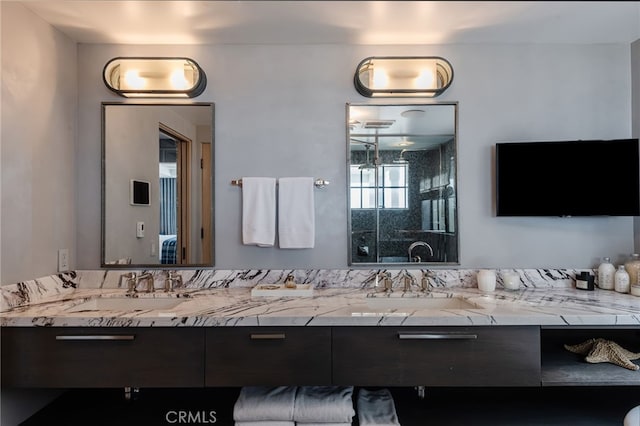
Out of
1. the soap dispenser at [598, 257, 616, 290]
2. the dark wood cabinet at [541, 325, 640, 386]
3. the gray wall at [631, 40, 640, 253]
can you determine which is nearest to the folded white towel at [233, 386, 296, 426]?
the dark wood cabinet at [541, 325, 640, 386]

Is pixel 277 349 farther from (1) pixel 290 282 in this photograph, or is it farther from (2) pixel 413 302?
(2) pixel 413 302

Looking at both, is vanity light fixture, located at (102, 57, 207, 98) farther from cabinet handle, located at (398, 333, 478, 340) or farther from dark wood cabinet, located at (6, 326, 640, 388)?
cabinet handle, located at (398, 333, 478, 340)

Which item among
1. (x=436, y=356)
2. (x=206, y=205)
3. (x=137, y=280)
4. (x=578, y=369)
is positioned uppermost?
(x=206, y=205)

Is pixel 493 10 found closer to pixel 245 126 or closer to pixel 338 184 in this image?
pixel 338 184

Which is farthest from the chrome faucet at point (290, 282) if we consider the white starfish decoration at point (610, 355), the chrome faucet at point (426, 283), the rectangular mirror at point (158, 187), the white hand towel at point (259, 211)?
the white starfish decoration at point (610, 355)

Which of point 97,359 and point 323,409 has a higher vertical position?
point 97,359

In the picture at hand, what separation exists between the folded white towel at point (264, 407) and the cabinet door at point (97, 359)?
0.22 m

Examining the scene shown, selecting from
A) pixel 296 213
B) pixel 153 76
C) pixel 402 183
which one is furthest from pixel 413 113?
pixel 153 76

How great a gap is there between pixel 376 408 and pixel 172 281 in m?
1.25

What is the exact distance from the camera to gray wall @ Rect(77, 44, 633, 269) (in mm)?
2010

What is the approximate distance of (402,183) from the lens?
198 cm

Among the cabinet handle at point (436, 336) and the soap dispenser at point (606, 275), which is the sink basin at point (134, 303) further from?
the soap dispenser at point (606, 275)

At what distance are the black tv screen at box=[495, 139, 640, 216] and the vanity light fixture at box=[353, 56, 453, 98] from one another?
1.67 ft

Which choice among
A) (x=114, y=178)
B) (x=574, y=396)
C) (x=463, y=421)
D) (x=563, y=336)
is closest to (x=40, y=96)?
(x=114, y=178)
